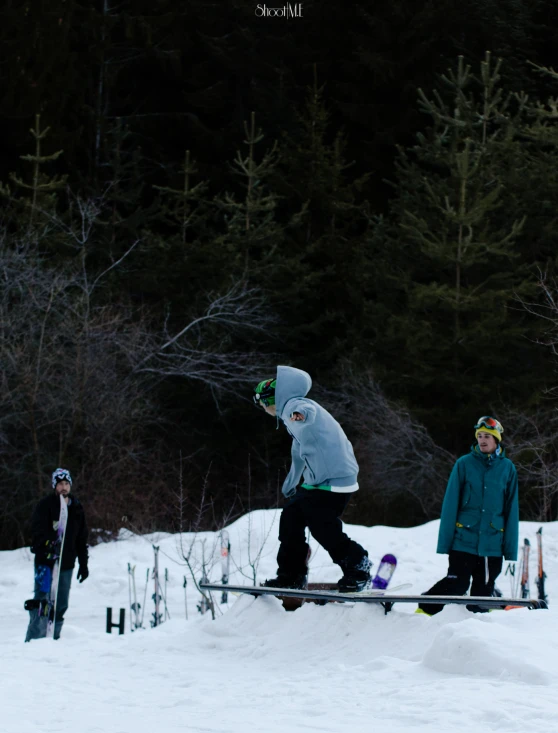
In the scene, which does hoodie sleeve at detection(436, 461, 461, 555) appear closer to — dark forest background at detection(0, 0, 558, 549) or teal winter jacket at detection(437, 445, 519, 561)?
teal winter jacket at detection(437, 445, 519, 561)

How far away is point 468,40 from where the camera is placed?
30.8 m

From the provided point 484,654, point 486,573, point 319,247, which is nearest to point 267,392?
point 486,573

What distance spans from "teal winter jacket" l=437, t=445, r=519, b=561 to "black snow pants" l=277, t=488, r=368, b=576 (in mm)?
678

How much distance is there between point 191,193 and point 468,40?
31.5ft

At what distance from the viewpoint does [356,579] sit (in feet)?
23.5

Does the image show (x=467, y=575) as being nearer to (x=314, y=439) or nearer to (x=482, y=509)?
(x=482, y=509)

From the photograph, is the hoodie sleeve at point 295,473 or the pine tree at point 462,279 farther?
the pine tree at point 462,279

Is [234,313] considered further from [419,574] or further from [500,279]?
[419,574]

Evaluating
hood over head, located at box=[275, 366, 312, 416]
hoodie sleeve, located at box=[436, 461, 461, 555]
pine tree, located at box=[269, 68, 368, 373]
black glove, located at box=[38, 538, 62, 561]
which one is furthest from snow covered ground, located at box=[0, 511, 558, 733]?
pine tree, located at box=[269, 68, 368, 373]

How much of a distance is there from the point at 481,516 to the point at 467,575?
43 centimetres

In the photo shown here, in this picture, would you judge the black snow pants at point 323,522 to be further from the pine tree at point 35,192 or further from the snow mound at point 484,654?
the pine tree at point 35,192

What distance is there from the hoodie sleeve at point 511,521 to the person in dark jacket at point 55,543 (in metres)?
3.87

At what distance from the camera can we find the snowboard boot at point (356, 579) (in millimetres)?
7156

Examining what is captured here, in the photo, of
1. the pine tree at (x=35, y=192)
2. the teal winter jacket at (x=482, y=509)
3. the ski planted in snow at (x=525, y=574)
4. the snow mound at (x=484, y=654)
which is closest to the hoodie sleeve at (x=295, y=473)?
the teal winter jacket at (x=482, y=509)
